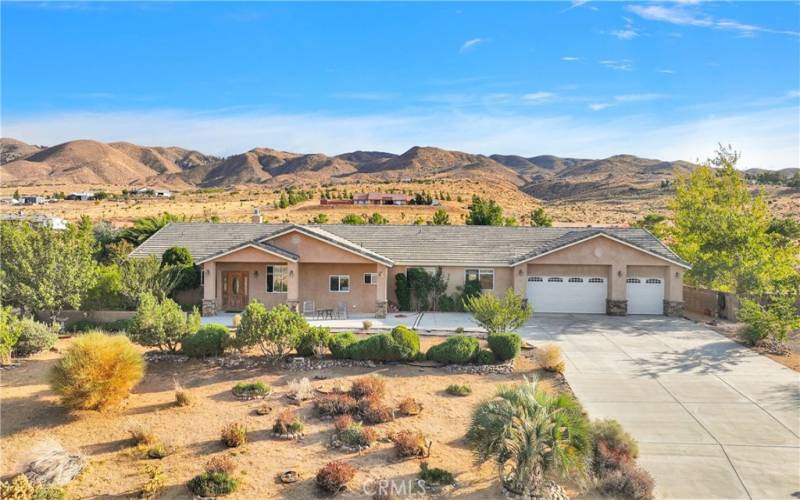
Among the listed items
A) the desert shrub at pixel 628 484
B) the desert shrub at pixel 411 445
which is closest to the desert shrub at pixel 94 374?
the desert shrub at pixel 411 445

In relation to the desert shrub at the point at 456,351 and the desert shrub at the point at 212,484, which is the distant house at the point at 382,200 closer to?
the desert shrub at the point at 456,351

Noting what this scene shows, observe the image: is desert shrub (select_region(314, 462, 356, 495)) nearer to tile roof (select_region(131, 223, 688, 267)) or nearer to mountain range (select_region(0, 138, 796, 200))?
tile roof (select_region(131, 223, 688, 267))

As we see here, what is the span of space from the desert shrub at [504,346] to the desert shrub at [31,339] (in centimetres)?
1652

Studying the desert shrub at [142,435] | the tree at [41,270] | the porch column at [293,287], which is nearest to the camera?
the desert shrub at [142,435]

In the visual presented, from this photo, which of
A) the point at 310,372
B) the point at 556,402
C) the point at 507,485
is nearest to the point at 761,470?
the point at 556,402

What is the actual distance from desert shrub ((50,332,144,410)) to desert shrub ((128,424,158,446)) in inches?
83.8

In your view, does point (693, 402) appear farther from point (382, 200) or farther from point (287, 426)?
point (382, 200)

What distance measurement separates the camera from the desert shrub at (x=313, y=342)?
19.2 metres

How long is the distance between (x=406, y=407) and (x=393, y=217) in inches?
2155

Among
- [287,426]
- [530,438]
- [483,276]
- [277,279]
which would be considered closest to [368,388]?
[287,426]

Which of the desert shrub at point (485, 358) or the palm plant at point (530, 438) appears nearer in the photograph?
the palm plant at point (530, 438)

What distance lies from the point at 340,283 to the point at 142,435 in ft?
52.6

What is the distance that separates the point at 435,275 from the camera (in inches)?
1148

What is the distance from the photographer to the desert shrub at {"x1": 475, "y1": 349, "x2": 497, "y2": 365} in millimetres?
18734
